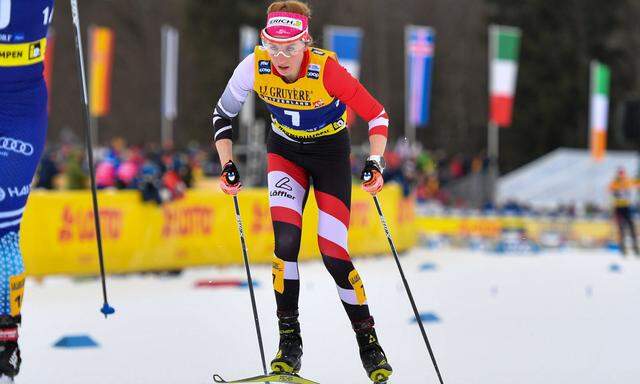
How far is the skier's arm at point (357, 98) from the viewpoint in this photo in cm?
528

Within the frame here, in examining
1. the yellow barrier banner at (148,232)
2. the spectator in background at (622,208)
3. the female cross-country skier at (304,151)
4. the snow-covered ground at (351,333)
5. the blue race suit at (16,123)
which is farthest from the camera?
the spectator in background at (622,208)

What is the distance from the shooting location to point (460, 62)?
72.2m

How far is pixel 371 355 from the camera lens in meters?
5.30

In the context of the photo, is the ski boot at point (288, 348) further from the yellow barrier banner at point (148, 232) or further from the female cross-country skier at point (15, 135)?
the yellow barrier banner at point (148, 232)

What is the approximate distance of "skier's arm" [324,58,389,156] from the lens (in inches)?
208

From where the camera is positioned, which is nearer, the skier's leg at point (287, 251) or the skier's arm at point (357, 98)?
the skier's arm at point (357, 98)

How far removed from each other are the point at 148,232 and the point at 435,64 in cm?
5399

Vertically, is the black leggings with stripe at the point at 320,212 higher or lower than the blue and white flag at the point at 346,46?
lower

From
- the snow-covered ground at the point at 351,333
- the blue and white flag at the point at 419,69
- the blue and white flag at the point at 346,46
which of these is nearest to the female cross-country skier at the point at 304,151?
the snow-covered ground at the point at 351,333

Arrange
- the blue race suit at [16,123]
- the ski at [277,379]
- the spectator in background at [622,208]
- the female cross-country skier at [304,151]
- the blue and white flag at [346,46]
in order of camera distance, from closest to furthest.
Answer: the blue race suit at [16,123], the ski at [277,379], the female cross-country skier at [304,151], the spectator in background at [622,208], the blue and white flag at [346,46]

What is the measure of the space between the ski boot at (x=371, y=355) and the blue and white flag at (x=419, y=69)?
20572mm

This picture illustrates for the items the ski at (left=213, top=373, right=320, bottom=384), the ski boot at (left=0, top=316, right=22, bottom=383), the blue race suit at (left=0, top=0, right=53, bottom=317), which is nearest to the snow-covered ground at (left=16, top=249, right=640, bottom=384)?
the ski at (left=213, top=373, right=320, bottom=384)

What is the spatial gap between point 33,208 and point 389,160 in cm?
1428

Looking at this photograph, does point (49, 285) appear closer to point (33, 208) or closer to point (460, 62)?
point (33, 208)
